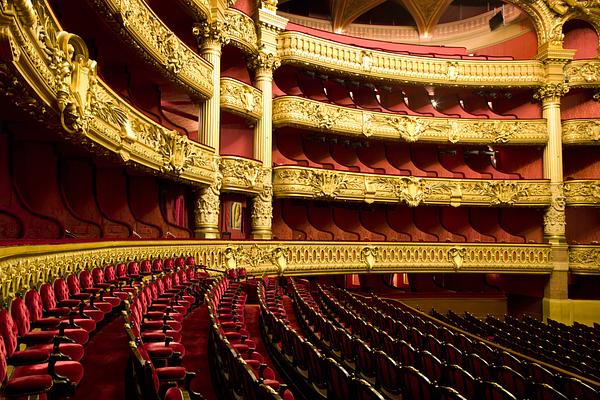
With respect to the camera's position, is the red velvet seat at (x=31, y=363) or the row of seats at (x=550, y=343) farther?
the row of seats at (x=550, y=343)

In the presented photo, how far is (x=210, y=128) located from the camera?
20.7 ft

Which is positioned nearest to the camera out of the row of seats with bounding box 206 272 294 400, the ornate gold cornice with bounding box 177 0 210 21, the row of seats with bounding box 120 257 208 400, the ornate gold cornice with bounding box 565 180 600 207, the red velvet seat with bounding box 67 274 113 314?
the row of seats with bounding box 120 257 208 400

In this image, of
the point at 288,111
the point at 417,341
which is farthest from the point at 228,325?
the point at 288,111

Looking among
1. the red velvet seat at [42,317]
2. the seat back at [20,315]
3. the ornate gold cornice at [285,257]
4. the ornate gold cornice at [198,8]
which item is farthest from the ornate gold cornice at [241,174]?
the seat back at [20,315]

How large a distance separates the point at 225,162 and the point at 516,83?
5.30 m

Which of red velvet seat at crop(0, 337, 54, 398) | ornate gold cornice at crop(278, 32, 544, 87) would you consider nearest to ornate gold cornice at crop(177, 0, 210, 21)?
ornate gold cornice at crop(278, 32, 544, 87)

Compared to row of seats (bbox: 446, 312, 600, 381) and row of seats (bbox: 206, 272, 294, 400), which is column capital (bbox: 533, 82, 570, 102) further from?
row of seats (bbox: 206, 272, 294, 400)

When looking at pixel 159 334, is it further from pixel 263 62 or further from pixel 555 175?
pixel 555 175

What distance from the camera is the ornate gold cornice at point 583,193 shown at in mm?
8438

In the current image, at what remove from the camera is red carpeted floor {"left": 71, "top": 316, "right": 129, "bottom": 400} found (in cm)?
171

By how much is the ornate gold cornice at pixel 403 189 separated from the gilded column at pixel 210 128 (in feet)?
4.15

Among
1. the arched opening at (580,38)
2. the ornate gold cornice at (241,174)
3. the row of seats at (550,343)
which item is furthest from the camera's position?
the arched opening at (580,38)

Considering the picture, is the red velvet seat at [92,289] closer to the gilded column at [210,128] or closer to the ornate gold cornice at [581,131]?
the gilded column at [210,128]

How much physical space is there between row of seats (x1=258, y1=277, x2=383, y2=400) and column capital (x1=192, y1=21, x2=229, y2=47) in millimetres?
4320
